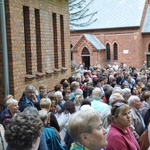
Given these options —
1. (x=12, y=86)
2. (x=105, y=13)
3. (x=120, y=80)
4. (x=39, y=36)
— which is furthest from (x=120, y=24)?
(x=12, y=86)

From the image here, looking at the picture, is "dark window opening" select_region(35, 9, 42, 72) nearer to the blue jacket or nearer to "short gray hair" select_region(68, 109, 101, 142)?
the blue jacket

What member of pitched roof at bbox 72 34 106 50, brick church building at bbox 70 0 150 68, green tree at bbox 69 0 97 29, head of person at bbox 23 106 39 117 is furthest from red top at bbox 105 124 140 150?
pitched roof at bbox 72 34 106 50

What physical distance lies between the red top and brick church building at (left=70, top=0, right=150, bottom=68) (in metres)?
34.2

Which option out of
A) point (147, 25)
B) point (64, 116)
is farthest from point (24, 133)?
point (147, 25)

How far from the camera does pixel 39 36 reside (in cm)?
1075

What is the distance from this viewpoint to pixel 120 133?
399 centimetres

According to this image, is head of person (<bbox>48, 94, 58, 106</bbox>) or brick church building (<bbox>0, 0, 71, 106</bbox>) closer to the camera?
head of person (<bbox>48, 94, 58, 106</bbox>)

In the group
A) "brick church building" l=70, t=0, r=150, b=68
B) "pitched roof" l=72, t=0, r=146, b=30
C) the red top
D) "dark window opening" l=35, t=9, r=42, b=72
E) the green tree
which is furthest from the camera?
"pitched roof" l=72, t=0, r=146, b=30

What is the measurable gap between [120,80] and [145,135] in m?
10.1

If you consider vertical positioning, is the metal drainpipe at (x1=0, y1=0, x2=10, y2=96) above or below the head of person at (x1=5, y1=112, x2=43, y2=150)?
above

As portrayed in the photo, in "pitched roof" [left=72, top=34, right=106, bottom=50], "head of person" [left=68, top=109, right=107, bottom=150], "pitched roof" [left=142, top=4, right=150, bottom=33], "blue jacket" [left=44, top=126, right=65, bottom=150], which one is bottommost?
"blue jacket" [left=44, top=126, right=65, bottom=150]

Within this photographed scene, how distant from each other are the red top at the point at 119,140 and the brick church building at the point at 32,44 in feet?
16.4

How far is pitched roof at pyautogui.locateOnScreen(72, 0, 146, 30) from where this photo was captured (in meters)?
37.8

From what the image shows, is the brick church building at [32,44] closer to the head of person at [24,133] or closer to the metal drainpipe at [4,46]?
the metal drainpipe at [4,46]
